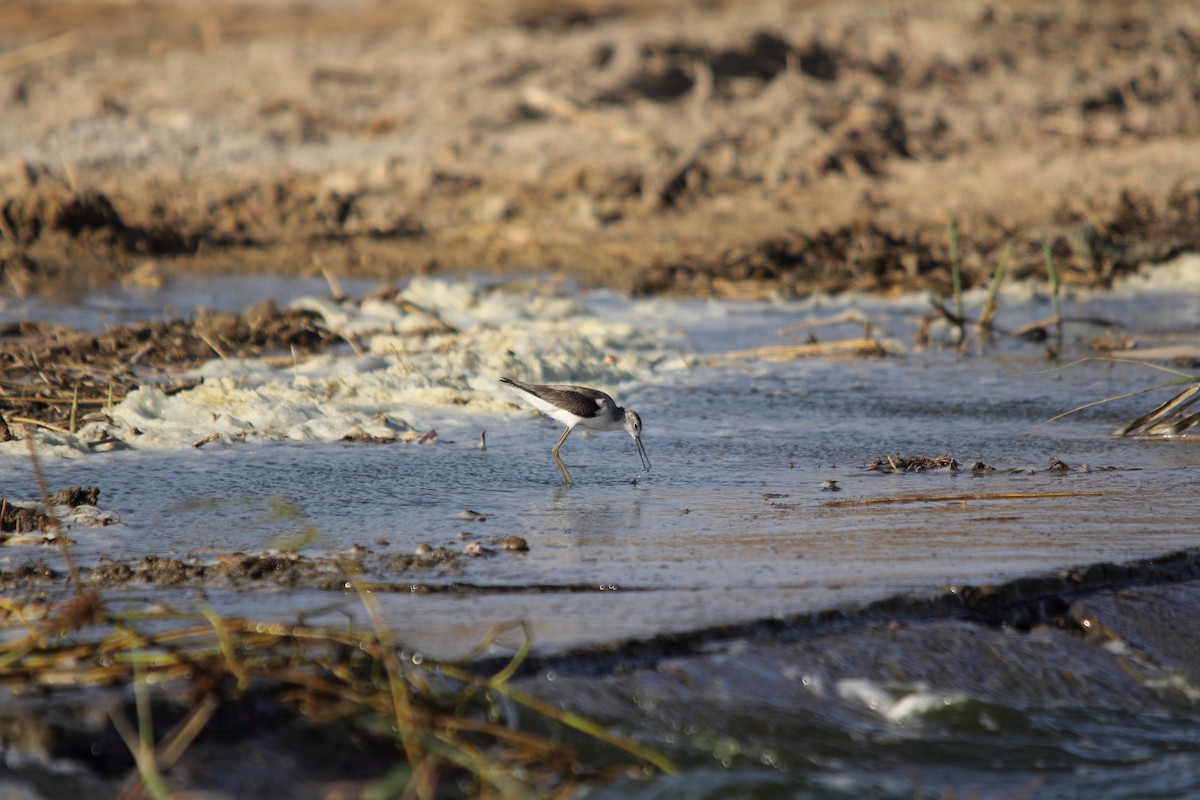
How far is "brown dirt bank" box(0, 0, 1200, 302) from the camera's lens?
9.86m

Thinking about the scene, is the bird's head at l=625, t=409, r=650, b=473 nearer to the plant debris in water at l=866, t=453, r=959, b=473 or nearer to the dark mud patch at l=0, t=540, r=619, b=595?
the plant debris in water at l=866, t=453, r=959, b=473

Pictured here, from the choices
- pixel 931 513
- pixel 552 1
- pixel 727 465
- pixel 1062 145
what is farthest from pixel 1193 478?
pixel 552 1

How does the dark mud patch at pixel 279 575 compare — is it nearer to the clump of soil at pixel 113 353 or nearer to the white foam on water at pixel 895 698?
the white foam on water at pixel 895 698

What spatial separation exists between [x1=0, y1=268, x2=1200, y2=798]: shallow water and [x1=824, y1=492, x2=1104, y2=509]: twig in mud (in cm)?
4

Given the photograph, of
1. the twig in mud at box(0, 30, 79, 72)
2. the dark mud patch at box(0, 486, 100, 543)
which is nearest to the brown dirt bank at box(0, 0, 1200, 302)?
the twig in mud at box(0, 30, 79, 72)

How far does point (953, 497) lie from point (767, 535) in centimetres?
82

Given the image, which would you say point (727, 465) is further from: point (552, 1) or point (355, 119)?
point (552, 1)

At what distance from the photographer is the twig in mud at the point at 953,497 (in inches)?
175

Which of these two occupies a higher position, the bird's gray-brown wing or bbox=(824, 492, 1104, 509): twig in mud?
the bird's gray-brown wing

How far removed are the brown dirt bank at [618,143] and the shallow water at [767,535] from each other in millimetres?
3352

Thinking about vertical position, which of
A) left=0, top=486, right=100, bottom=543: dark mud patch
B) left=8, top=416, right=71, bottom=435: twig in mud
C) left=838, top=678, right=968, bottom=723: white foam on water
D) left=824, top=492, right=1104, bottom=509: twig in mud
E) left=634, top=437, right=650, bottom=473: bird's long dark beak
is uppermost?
left=0, top=486, right=100, bottom=543: dark mud patch

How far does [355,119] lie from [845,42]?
197 inches

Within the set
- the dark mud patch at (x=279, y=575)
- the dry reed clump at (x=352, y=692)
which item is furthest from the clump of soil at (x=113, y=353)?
the dry reed clump at (x=352, y=692)

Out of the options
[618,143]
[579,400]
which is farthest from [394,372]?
[618,143]
